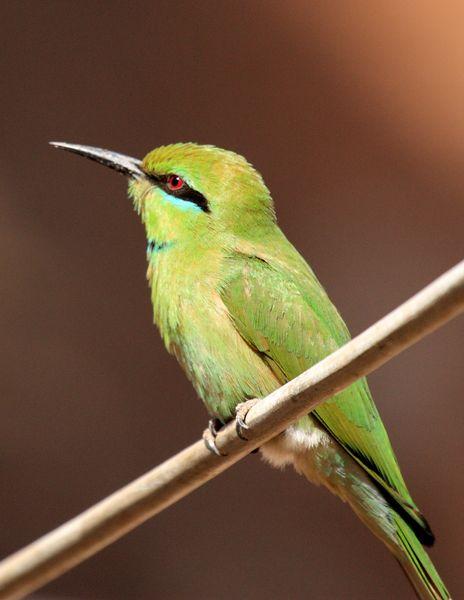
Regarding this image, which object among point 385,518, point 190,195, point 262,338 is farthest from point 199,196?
point 385,518

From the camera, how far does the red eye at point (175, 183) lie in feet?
8.14

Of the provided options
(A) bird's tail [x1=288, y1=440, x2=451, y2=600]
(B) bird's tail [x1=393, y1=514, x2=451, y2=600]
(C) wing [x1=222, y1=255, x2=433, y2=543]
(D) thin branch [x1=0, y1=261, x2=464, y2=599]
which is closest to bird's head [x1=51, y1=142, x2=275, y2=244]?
(C) wing [x1=222, y1=255, x2=433, y2=543]

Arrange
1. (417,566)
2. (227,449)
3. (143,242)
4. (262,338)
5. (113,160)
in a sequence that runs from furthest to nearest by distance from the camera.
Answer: (143,242) → (113,160) → (262,338) → (417,566) → (227,449)

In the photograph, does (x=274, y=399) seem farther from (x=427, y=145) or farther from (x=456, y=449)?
(x=456, y=449)

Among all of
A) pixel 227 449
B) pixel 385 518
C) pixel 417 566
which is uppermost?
pixel 227 449

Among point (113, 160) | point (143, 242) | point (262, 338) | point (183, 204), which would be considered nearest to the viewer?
point (262, 338)

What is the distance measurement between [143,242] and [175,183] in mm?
1109

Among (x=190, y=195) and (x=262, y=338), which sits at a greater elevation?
(x=190, y=195)

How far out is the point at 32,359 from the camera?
3709 mm

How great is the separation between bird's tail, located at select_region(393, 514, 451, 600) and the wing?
27 millimetres

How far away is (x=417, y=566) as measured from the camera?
213 centimetres

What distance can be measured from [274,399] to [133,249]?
7.43 ft

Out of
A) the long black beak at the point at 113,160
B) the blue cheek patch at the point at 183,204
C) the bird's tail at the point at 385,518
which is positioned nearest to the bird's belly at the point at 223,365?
the bird's tail at the point at 385,518

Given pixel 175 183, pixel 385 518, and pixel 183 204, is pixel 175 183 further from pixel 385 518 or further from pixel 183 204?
pixel 385 518
